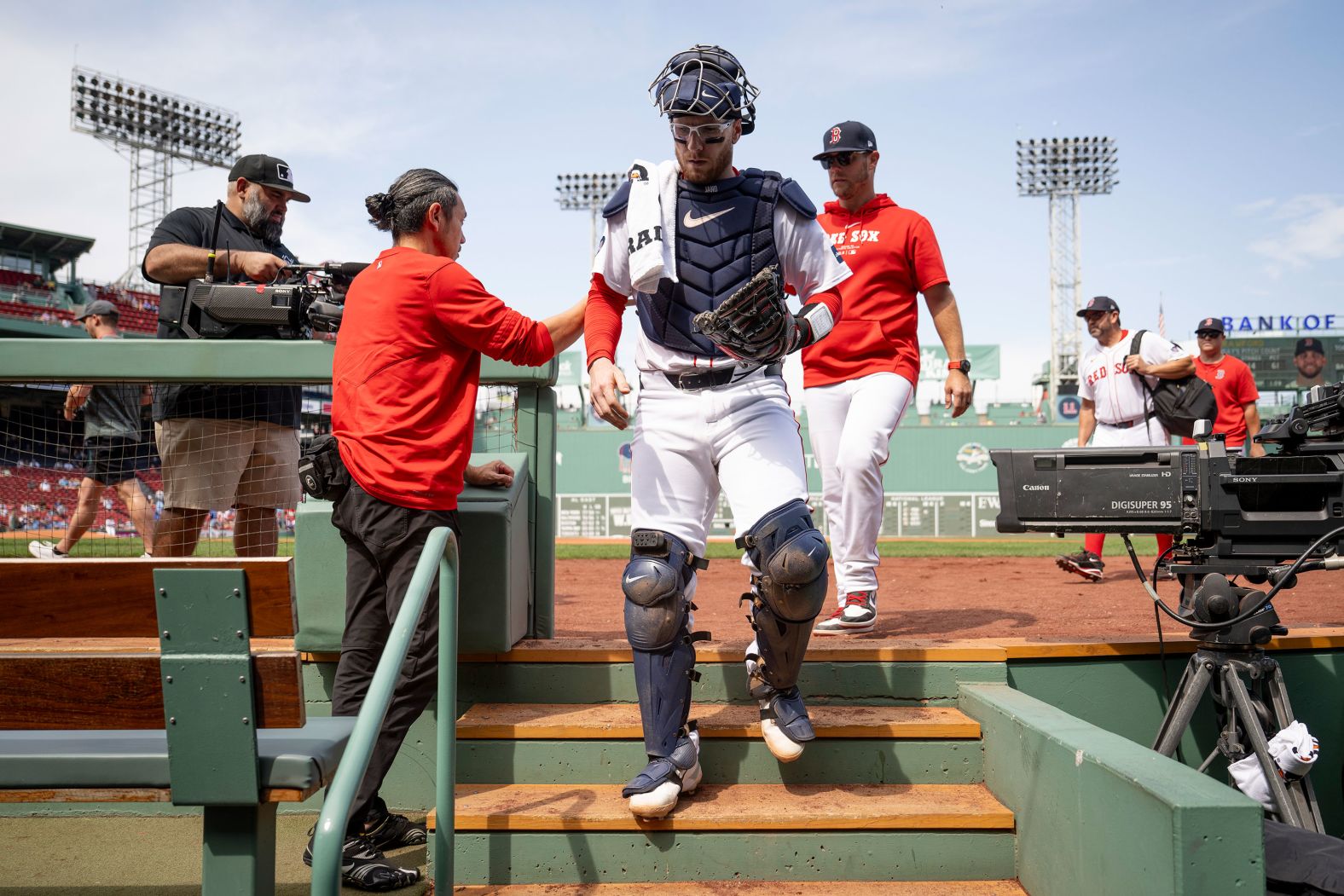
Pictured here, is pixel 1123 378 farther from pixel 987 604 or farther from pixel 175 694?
pixel 175 694

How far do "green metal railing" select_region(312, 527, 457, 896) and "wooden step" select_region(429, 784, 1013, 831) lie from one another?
0.25 m

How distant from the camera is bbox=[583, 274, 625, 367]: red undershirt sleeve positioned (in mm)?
3256

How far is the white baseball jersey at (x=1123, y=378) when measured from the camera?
23.1 ft

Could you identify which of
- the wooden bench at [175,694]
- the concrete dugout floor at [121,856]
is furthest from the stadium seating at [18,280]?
the wooden bench at [175,694]

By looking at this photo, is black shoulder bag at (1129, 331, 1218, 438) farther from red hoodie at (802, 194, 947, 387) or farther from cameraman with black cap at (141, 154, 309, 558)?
cameraman with black cap at (141, 154, 309, 558)

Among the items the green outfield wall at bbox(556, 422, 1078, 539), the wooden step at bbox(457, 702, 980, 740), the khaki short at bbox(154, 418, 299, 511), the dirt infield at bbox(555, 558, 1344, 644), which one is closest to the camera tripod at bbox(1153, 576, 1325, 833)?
the dirt infield at bbox(555, 558, 1344, 644)

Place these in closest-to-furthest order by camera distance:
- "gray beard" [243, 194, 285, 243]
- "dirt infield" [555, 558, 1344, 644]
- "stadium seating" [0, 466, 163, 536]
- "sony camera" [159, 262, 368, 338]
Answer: "sony camera" [159, 262, 368, 338]
"gray beard" [243, 194, 285, 243]
"dirt infield" [555, 558, 1344, 644]
"stadium seating" [0, 466, 163, 536]

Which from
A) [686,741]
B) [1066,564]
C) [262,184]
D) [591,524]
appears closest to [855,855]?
[686,741]

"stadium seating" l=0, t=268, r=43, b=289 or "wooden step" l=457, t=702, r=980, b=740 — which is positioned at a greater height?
"stadium seating" l=0, t=268, r=43, b=289

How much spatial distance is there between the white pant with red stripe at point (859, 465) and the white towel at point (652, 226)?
1.33 meters

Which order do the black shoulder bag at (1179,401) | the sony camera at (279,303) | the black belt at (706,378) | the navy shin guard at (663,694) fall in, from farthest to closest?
the black shoulder bag at (1179,401) → the sony camera at (279,303) → the black belt at (706,378) → the navy shin guard at (663,694)

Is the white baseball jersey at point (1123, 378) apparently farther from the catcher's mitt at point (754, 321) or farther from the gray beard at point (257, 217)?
the gray beard at point (257, 217)

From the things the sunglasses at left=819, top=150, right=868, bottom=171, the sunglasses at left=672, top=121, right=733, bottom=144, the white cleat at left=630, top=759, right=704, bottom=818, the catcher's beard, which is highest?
the sunglasses at left=819, top=150, right=868, bottom=171

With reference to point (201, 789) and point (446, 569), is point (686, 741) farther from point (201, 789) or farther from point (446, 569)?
point (201, 789)
